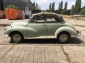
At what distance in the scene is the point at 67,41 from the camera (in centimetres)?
967

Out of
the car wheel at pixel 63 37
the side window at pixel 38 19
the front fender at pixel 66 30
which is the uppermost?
the side window at pixel 38 19

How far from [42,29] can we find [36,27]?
1.12 feet

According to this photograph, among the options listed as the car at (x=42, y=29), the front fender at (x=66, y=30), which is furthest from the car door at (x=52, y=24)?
the front fender at (x=66, y=30)

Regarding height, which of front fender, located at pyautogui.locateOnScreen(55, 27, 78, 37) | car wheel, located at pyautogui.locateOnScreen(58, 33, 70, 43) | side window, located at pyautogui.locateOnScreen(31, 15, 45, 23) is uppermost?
side window, located at pyautogui.locateOnScreen(31, 15, 45, 23)

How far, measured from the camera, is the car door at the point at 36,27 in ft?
31.3

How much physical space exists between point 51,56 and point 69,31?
3.01 meters

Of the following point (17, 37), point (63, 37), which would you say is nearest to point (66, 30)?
point (63, 37)

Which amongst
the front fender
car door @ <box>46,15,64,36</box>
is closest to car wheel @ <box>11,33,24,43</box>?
car door @ <box>46,15,64,36</box>

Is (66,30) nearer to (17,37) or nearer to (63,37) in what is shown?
(63,37)

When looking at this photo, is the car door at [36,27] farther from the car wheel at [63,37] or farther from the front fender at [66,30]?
the car wheel at [63,37]

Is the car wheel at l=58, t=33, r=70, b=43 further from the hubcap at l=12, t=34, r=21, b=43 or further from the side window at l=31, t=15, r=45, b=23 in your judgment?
the hubcap at l=12, t=34, r=21, b=43

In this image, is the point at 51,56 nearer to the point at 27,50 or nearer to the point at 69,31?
the point at 27,50

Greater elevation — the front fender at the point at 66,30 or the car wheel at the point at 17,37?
the front fender at the point at 66,30

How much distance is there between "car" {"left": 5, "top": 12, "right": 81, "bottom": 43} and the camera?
31.1 ft
